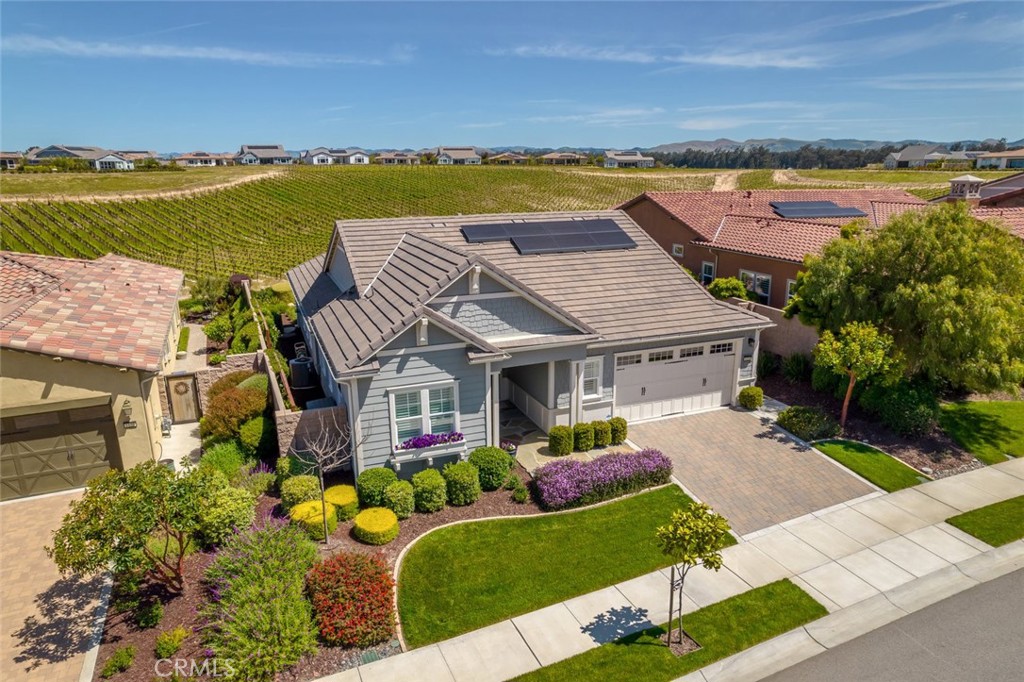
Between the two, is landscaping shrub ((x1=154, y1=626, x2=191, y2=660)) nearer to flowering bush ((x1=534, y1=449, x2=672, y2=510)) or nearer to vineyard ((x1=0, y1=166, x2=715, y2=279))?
flowering bush ((x1=534, y1=449, x2=672, y2=510))

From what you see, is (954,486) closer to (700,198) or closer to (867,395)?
(867,395)

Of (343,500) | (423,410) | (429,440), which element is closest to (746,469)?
(429,440)

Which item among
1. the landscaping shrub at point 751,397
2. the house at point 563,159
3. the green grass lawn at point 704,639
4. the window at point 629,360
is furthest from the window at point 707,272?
the house at point 563,159

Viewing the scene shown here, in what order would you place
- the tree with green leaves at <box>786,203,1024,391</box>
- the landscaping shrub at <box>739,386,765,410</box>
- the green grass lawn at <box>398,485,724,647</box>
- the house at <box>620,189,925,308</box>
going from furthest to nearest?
the house at <box>620,189,925,308</box> < the landscaping shrub at <box>739,386,765,410</box> < the tree with green leaves at <box>786,203,1024,391</box> < the green grass lawn at <box>398,485,724,647</box>

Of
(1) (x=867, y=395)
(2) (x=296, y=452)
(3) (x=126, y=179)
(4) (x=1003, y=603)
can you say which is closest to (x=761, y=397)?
(1) (x=867, y=395)

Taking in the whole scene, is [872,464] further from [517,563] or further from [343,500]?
[343,500]

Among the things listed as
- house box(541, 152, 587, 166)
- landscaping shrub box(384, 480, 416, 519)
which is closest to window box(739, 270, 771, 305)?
landscaping shrub box(384, 480, 416, 519)

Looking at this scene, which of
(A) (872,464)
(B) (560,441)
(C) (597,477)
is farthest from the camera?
(B) (560,441)

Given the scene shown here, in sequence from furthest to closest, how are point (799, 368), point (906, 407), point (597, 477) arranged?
point (799, 368) → point (906, 407) → point (597, 477)
